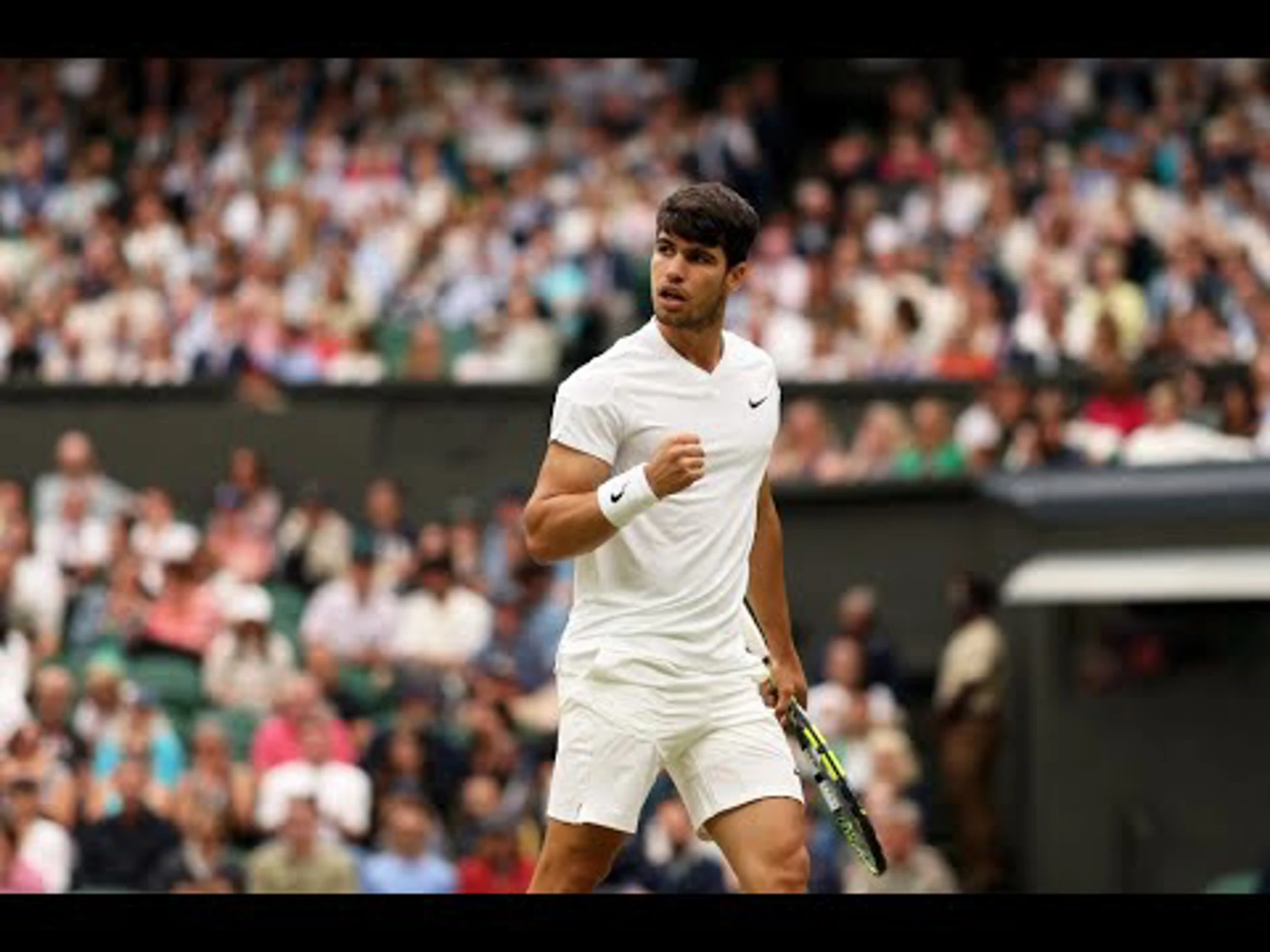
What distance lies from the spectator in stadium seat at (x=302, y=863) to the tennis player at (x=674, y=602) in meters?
5.88

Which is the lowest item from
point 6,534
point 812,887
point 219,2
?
point 812,887

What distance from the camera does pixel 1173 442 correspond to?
16703 millimetres

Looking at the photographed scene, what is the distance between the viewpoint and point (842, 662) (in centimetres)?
1605

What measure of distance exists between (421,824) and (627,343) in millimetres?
6444

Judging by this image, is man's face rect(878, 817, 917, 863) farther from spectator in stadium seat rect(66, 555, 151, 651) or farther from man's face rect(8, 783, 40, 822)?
spectator in stadium seat rect(66, 555, 151, 651)

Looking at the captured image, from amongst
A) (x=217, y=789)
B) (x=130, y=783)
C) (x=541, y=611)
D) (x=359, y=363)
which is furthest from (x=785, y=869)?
(x=359, y=363)

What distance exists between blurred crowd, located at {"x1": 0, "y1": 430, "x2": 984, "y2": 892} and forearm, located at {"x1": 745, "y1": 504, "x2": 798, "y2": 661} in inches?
192

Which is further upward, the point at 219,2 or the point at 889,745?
the point at 219,2

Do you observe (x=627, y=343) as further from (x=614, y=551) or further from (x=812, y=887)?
(x=812, y=887)

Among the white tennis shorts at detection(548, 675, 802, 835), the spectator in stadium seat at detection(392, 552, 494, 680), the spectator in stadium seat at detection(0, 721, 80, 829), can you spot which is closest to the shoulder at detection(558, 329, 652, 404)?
the white tennis shorts at detection(548, 675, 802, 835)

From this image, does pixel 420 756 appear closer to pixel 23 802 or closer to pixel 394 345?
pixel 23 802

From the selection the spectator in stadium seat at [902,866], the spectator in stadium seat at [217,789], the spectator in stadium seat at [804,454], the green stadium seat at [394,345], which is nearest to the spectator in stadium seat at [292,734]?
the spectator in stadium seat at [217,789]

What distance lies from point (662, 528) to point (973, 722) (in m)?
7.85
